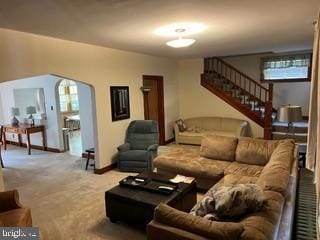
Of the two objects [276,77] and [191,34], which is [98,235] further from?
[276,77]

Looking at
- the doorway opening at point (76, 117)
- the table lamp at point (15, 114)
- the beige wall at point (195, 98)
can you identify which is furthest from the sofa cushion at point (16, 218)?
the beige wall at point (195, 98)

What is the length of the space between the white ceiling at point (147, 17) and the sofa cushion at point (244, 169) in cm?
206

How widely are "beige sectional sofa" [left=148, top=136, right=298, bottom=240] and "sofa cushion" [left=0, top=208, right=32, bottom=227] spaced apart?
1.29 m

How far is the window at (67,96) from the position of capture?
968cm

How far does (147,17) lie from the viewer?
9.20 feet

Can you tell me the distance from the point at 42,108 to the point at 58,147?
1.20m

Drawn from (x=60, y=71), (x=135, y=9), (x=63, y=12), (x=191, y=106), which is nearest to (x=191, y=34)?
(x=135, y=9)

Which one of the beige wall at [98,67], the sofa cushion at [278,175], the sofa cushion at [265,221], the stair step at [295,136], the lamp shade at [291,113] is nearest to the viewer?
the sofa cushion at [265,221]

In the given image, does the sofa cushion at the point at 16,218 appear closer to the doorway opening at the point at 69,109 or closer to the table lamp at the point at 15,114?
the table lamp at the point at 15,114

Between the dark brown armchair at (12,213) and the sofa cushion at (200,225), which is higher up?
the sofa cushion at (200,225)

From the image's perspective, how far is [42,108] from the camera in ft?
22.0

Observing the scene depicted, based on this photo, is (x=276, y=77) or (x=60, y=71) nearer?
(x=60, y=71)

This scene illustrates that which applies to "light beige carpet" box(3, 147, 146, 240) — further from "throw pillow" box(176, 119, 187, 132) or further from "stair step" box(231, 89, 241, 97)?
"stair step" box(231, 89, 241, 97)

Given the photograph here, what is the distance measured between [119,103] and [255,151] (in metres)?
2.92
